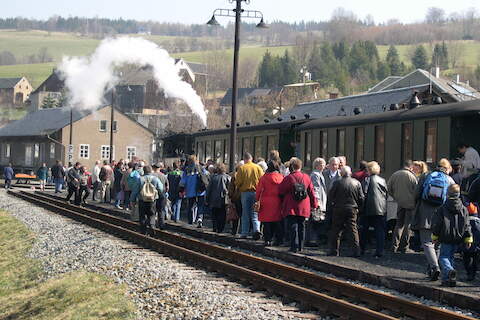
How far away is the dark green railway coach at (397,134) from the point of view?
17.3 m

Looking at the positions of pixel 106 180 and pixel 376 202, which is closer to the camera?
pixel 376 202

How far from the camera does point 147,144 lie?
3059 inches

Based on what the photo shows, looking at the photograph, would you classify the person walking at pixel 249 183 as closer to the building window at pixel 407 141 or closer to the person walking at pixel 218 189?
the person walking at pixel 218 189

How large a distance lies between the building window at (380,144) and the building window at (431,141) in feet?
6.59

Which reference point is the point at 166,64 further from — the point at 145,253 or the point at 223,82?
the point at 223,82

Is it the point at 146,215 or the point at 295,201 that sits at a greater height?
the point at 295,201

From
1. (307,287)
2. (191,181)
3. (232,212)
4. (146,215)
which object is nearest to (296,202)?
(307,287)

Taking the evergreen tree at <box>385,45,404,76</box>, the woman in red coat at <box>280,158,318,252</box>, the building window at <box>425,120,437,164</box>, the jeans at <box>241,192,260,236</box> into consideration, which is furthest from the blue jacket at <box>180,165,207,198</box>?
the evergreen tree at <box>385,45,404,76</box>

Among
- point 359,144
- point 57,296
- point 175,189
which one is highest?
point 359,144

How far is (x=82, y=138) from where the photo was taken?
248ft

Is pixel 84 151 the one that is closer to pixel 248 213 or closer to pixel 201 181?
pixel 201 181

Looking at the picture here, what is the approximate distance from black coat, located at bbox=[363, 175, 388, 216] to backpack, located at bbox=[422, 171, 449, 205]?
6.91 feet

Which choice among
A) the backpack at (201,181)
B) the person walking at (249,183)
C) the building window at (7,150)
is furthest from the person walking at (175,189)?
the building window at (7,150)

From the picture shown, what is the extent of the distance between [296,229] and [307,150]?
10165 mm
